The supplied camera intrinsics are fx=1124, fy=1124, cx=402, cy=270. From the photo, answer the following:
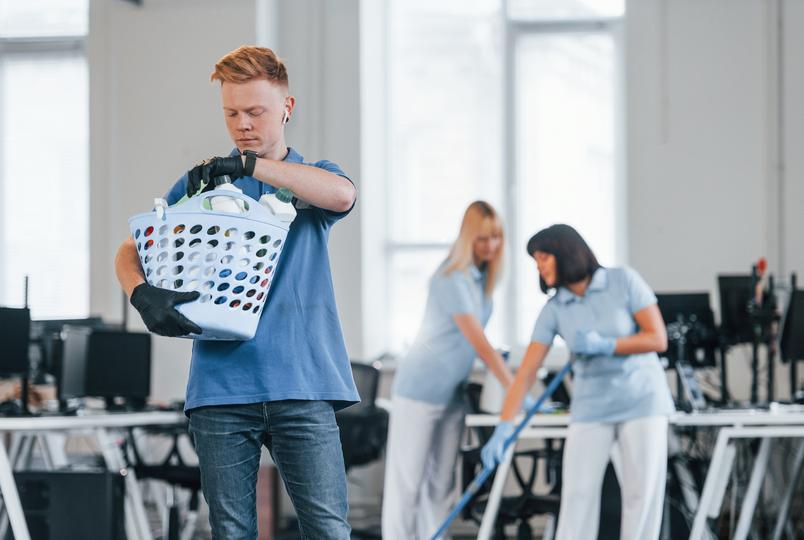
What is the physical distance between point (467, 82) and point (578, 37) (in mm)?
710

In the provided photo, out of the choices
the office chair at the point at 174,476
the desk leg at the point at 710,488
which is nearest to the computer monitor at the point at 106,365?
the office chair at the point at 174,476

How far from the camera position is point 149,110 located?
6.46m

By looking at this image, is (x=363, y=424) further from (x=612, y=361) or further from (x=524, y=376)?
(x=612, y=361)

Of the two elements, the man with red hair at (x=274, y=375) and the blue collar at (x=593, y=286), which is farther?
the blue collar at (x=593, y=286)

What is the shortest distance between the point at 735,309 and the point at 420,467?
1.68 metres

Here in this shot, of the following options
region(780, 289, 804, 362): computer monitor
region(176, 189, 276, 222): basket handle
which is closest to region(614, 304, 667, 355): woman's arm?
region(780, 289, 804, 362): computer monitor

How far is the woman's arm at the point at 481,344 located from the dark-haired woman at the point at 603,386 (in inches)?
14.6

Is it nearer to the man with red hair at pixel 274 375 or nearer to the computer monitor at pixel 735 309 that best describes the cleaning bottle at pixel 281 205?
the man with red hair at pixel 274 375

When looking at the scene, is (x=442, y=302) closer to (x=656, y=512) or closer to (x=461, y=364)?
(x=461, y=364)

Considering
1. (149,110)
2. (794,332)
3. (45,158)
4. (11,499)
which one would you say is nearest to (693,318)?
(794,332)

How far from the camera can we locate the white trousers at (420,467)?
14.6ft

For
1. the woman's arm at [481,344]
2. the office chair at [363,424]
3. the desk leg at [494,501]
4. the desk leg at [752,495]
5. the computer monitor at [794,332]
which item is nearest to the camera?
the desk leg at [494,501]

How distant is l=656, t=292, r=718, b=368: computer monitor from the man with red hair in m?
3.31

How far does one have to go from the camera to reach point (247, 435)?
1876mm
